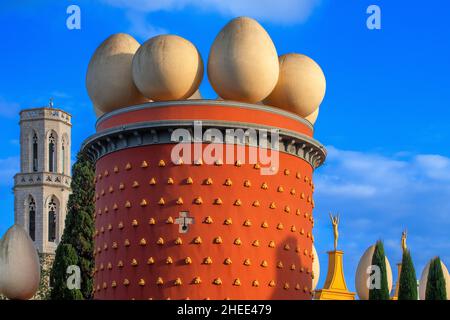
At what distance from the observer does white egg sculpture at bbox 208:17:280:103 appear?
3450 cm

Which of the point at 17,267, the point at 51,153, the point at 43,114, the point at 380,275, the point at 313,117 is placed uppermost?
the point at 43,114

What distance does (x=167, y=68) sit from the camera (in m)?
34.6

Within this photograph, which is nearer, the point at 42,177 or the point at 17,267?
the point at 17,267

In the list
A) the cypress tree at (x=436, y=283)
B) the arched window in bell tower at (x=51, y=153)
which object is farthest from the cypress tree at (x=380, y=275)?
the arched window in bell tower at (x=51, y=153)

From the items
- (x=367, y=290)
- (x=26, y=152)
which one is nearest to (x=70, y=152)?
(x=26, y=152)

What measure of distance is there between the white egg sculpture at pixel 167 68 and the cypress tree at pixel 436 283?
10.7m

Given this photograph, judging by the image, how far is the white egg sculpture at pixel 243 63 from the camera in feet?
113

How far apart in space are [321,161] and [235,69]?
604 centimetres

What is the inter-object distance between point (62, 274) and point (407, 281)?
26.0 meters

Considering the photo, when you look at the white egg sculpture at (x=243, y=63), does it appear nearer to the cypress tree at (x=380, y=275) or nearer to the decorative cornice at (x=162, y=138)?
the decorative cornice at (x=162, y=138)

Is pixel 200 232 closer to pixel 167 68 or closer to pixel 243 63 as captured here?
pixel 167 68

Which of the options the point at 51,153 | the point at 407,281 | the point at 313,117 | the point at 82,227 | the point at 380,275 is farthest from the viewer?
the point at 51,153

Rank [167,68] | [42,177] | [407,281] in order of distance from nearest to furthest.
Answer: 1. [167,68]
2. [407,281]
3. [42,177]

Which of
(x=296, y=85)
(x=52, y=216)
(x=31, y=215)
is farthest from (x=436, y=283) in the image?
(x=31, y=215)
